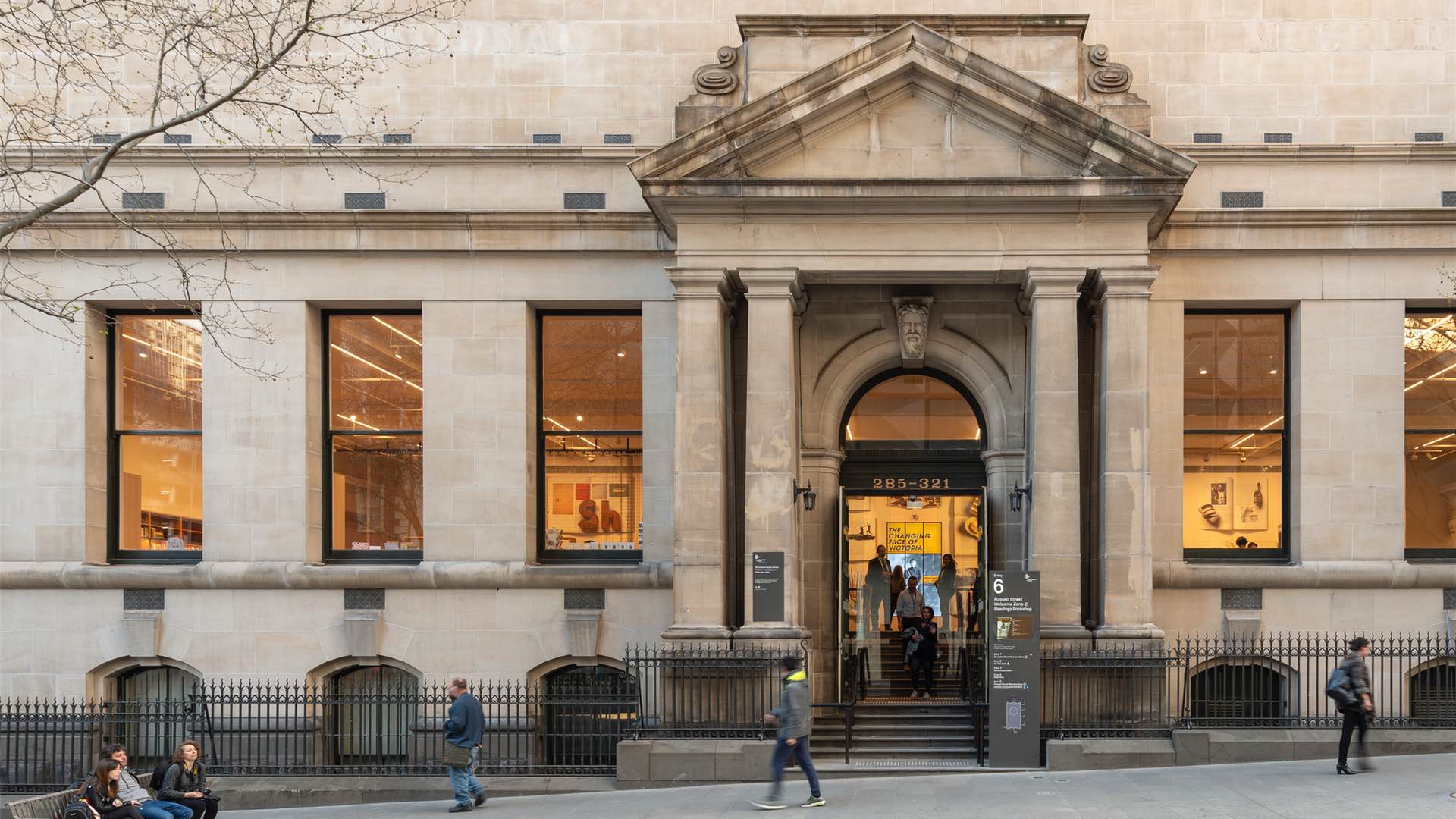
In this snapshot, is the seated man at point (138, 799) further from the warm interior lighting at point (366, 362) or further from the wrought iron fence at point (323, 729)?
the warm interior lighting at point (366, 362)

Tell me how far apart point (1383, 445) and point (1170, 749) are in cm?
584

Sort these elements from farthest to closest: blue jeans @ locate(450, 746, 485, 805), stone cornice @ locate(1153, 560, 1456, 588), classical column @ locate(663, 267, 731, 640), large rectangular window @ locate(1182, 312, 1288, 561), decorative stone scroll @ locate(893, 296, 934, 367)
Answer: large rectangular window @ locate(1182, 312, 1288, 561), decorative stone scroll @ locate(893, 296, 934, 367), stone cornice @ locate(1153, 560, 1456, 588), classical column @ locate(663, 267, 731, 640), blue jeans @ locate(450, 746, 485, 805)

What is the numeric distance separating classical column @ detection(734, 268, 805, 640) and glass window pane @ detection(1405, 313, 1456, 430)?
9.09 meters

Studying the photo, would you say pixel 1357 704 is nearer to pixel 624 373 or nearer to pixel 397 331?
pixel 624 373

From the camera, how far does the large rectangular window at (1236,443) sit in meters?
18.7

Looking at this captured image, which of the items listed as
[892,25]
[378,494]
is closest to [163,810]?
[378,494]

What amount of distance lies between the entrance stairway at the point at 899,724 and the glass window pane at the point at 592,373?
4998 mm

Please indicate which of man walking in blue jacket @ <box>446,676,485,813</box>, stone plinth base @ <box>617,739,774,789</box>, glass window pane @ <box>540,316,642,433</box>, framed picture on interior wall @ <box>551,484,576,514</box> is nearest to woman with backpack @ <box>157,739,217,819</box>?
man walking in blue jacket @ <box>446,676,485,813</box>

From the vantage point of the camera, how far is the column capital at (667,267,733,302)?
Result: 16.7 meters

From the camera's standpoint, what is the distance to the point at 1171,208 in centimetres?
1670

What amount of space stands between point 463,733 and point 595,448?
574cm

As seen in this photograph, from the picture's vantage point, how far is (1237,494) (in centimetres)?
1870

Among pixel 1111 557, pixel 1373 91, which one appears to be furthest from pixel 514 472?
pixel 1373 91

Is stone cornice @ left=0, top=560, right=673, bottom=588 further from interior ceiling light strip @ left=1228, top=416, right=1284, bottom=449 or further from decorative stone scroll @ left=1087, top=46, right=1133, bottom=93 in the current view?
decorative stone scroll @ left=1087, top=46, right=1133, bottom=93
